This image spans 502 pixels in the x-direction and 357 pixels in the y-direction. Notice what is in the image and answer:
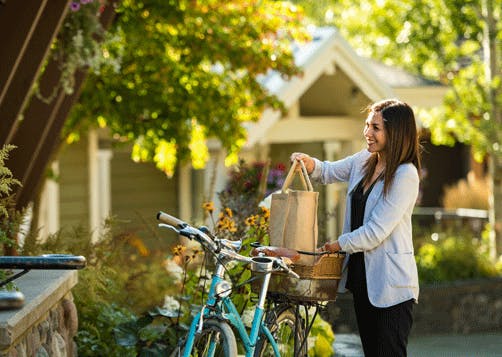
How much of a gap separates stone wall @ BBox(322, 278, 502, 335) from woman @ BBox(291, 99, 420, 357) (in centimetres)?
729

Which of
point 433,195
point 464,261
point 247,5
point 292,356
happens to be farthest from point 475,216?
point 292,356

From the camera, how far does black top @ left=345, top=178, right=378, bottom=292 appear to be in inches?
232

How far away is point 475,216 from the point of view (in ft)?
66.1

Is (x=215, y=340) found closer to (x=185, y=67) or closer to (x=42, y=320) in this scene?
(x=42, y=320)

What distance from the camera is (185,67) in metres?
13.1

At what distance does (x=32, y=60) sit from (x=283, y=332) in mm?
3216

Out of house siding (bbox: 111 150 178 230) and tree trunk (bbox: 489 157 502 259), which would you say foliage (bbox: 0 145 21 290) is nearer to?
tree trunk (bbox: 489 157 502 259)

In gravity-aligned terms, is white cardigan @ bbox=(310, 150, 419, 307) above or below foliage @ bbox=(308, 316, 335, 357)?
above

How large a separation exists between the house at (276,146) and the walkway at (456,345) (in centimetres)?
248

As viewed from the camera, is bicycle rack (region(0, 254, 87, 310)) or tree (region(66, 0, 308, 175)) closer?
bicycle rack (region(0, 254, 87, 310))

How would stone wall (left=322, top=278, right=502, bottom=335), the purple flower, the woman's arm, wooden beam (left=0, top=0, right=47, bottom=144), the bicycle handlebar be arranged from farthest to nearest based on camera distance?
stone wall (left=322, top=278, right=502, bottom=335) < the purple flower < wooden beam (left=0, top=0, right=47, bottom=144) < the woman's arm < the bicycle handlebar

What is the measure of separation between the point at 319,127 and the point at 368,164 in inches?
463

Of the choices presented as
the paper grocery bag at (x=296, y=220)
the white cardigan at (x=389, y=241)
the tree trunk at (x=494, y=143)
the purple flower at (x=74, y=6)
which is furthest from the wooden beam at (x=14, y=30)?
the tree trunk at (x=494, y=143)

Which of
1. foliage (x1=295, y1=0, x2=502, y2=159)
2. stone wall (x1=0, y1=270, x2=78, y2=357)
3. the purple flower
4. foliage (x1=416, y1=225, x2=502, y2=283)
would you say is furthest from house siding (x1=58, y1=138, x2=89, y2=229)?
stone wall (x1=0, y1=270, x2=78, y2=357)
